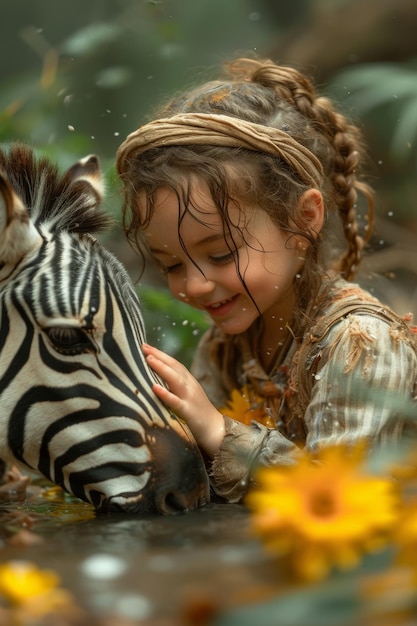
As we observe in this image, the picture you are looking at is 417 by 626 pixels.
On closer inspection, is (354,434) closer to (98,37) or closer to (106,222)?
(106,222)

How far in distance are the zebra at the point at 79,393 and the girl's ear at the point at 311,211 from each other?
86 centimetres

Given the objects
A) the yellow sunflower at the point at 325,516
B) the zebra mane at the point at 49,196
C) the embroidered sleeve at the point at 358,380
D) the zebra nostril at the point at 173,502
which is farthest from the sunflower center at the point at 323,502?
the zebra mane at the point at 49,196

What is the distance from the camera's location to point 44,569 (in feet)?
4.64

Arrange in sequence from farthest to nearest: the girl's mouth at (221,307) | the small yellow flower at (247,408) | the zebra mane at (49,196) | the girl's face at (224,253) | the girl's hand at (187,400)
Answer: the small yellow flower at (247,408)
the girl's mouth at (221,307)
the girl's face at (224,253)
the zebra mane at (49,196)
the girl's hand at (187,400)

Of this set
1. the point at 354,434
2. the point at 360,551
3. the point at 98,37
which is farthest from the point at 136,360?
the point at 98,37

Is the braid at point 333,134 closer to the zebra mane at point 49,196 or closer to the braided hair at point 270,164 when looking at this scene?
the braided hair at point 270,164

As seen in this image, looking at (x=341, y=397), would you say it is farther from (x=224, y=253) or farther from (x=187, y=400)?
(x=224, y=253)

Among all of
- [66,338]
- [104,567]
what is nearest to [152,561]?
[104,567]

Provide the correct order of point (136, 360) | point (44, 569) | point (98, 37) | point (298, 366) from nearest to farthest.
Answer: point (44, 569)
point (136, 360)
point (298, 366)
point (98, 37)

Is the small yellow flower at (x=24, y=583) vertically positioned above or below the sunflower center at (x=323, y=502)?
below

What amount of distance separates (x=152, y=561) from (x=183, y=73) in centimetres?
443

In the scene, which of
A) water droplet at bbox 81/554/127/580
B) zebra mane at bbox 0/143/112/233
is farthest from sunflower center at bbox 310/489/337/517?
zebra mane at bbox 0/143/112/233

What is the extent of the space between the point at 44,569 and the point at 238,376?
2011mm

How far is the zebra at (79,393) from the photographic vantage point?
2.16 m
